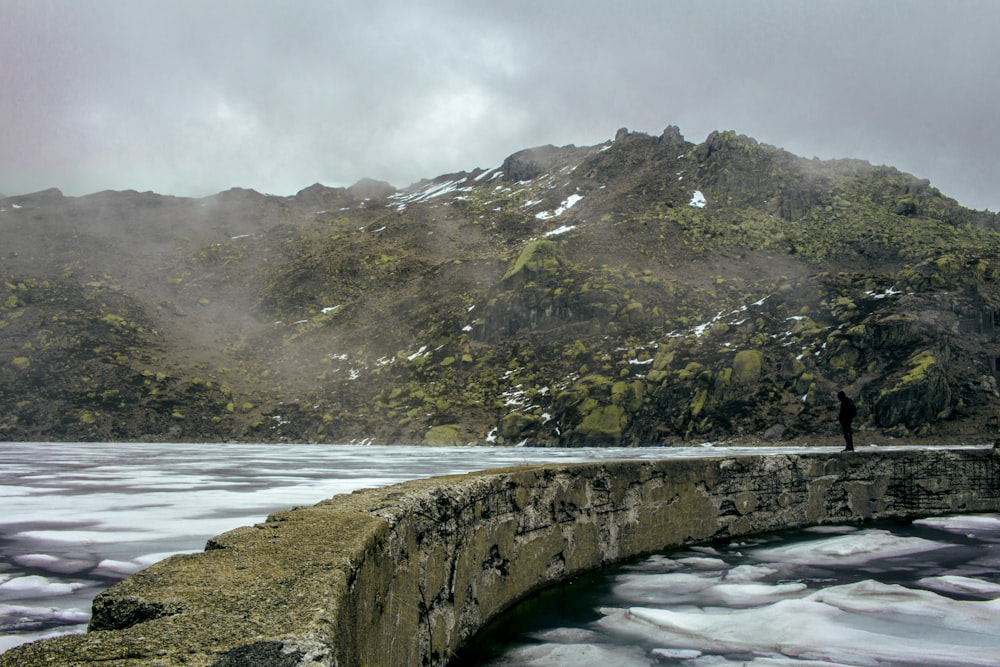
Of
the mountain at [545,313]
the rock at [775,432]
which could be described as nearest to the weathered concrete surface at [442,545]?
the rock at [775,432]

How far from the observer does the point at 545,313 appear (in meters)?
50.4

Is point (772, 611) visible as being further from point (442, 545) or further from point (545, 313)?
point (545, 313)

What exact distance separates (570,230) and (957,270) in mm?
32084

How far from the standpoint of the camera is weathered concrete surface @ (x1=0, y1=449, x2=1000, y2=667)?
203 centimetres

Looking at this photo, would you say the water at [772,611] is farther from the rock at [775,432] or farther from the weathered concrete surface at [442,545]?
the rock at [775,432]

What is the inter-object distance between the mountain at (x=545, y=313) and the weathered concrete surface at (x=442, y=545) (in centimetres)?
2252

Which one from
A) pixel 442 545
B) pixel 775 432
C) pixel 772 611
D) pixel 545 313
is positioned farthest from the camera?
pixel 545 313

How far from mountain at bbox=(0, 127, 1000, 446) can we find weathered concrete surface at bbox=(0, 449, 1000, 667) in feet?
73.9

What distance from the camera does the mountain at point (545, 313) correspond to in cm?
3500

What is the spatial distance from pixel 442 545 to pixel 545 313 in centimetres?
4582

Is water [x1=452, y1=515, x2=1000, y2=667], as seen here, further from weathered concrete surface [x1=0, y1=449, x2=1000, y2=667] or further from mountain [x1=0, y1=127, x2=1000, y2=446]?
mountain [x1=0, y1=127, x2=1000, y2=446]

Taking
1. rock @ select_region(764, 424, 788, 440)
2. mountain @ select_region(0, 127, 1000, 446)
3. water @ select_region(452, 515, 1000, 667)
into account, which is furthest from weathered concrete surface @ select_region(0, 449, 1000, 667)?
mountain @ select_region(0, 127, 1000, 446)

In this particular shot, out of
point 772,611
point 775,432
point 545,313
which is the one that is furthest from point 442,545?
point 545,313

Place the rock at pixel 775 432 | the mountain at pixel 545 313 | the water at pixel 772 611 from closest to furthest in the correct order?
the water at pixel 772 611
the rock at pixel 775 432
the mountain at pixel 545 313
